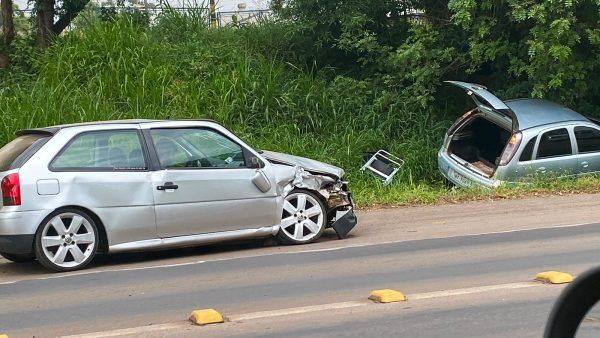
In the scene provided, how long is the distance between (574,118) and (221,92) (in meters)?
7.37

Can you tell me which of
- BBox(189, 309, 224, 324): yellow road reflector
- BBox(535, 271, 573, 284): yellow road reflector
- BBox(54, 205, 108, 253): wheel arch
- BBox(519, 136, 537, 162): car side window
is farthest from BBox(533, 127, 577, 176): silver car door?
BBox(189, 309, 224, 324): yellow road reflector

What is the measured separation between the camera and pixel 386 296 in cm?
698

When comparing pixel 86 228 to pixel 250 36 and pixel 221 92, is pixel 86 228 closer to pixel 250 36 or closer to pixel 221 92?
pixel 221 92

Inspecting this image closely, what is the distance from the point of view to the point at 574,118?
15883 mm

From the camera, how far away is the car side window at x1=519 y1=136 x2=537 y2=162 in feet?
49.2

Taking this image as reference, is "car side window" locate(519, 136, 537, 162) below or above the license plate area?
above

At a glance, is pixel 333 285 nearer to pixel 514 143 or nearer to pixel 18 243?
pixel 18 243

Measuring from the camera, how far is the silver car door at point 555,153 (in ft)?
49.8

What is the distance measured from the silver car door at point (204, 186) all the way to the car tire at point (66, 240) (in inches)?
30.2

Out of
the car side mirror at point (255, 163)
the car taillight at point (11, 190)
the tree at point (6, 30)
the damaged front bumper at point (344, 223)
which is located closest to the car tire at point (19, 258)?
the car taillight at point (11, 190)

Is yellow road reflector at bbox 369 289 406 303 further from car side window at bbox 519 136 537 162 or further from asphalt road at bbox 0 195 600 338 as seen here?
car side window at bbox 519 136 537 162

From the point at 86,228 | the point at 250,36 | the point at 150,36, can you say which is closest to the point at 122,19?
the point at 150,36

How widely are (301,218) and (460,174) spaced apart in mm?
6185

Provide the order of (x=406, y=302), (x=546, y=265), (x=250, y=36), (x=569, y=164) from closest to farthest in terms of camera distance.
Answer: (x=406, y=302)
(x=546, y=265)
(x=569, y=164)
(x=250, y=36)
